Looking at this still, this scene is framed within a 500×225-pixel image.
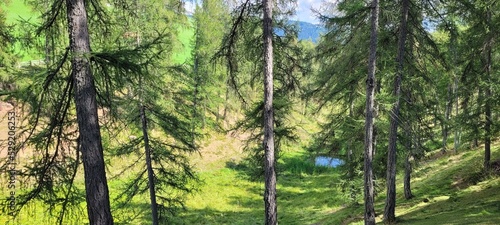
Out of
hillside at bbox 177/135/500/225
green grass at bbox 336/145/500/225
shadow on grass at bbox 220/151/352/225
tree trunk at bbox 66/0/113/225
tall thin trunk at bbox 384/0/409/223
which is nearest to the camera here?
tree trunk at bbox 66/0/113/225

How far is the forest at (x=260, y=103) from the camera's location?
17.7ft

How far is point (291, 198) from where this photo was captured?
28016 mm

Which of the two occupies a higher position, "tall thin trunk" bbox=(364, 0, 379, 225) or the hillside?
"tall thin trunk" bbox=(364, 0, 379, 225)

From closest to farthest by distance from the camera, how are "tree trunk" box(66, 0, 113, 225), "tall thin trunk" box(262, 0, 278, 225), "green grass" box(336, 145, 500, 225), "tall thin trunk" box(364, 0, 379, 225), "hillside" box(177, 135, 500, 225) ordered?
"tree trunk" box(66, 0, 113, 225)
"tall thin trunk" box(262, 0, 278, 225)
"tall thin trunk" box(364, 0, 379, 225)
"green grass" box(336, 145, 500, 225)
"hillside" box(177, 135, 500, 225)

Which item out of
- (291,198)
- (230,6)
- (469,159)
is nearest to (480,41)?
(469,159)

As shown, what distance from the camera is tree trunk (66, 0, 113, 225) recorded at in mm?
5023

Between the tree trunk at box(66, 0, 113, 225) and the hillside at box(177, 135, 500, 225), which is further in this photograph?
the hillside at box(177, 135, 500, 225)

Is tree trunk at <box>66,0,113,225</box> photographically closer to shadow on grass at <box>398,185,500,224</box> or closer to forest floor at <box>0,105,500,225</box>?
forest floor at <box>0,105,500,225</box>

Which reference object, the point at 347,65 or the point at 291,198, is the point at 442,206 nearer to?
the point at 347,65

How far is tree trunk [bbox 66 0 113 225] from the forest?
2cm

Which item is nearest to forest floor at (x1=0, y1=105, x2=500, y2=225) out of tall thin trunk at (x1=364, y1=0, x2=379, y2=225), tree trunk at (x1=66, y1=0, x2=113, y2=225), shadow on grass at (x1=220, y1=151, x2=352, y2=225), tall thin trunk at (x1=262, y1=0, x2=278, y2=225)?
shadow on grass at (x1=220, y1=151, x2=352, y2=225)

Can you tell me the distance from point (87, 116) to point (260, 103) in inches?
391

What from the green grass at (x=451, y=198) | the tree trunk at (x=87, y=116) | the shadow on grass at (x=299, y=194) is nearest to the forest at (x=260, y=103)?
the tree trunk at (x=87, y=116)

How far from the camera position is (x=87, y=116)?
5.12 meters
